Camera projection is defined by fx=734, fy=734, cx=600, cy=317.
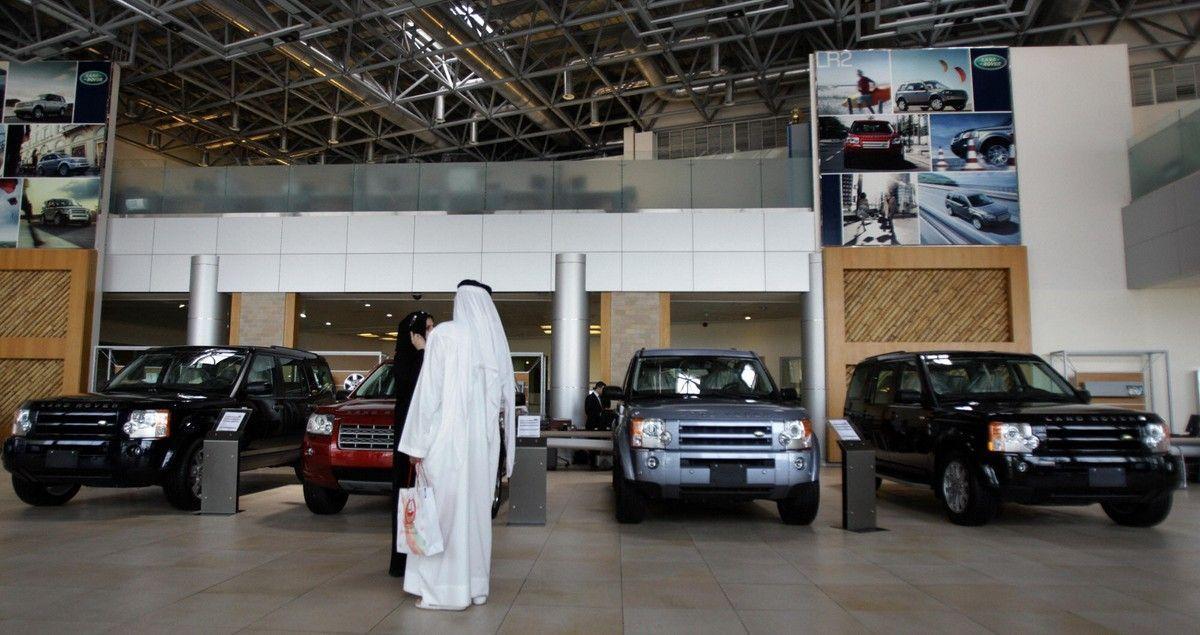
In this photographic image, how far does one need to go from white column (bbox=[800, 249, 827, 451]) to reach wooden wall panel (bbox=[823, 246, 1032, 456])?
0.17 m

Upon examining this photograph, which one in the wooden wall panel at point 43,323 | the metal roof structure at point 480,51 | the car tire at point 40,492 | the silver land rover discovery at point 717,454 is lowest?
the car tire at point 40,492

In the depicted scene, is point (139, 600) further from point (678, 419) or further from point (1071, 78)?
point (1071, 78)

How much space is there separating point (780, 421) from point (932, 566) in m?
1.76

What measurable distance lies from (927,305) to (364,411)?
42.8 ft

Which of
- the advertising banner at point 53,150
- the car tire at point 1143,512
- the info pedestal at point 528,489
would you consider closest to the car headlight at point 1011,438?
the car tire at point 1143,512

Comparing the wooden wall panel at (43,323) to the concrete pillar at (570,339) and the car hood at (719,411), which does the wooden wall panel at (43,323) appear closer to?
the concrete pillar at (570,339)

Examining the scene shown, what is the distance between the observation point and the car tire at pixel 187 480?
25.7ft

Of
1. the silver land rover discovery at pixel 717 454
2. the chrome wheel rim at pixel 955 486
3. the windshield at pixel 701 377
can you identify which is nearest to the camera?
the silver land rover discovery at pixel 717 454

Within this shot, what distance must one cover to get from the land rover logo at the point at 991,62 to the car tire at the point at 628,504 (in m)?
14.3

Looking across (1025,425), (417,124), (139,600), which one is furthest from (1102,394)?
(417,124)

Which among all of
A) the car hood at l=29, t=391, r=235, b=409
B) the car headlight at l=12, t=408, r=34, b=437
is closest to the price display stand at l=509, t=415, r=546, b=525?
the car hood at l=29, t=391, r=235, b=409

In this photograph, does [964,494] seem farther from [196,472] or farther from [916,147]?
[916,147]

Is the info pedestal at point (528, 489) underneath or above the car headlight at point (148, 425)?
underneath

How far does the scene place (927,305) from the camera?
16.1 meters
